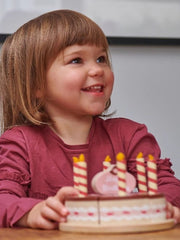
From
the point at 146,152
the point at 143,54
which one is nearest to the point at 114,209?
the point at 146,152

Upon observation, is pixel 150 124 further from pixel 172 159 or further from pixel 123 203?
pixel 123 203

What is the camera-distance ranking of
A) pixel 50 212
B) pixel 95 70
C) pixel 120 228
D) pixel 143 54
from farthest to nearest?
pixel 143 54 < pixel 95 70 < pixel 50 212 < pixel 120 228

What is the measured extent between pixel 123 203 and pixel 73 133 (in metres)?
0.57

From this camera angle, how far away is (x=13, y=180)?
52.4 inches

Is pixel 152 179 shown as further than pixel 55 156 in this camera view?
No

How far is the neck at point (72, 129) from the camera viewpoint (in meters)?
1.52

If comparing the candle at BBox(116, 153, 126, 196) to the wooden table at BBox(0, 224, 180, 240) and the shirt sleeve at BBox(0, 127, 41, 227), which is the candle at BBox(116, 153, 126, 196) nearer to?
the wooden table at BBox(0, 224, 180, 240)

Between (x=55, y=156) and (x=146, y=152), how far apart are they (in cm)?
24

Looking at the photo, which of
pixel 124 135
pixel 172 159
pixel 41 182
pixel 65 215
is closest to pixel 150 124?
pixel 172 159

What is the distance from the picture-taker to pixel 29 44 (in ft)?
5.08

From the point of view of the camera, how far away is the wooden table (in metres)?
0.92

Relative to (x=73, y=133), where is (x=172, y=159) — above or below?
below

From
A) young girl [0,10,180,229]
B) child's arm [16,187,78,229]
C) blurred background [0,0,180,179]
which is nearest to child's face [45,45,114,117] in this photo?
young girl [0,10,180,229]

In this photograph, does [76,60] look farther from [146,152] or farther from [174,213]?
[174,213]
